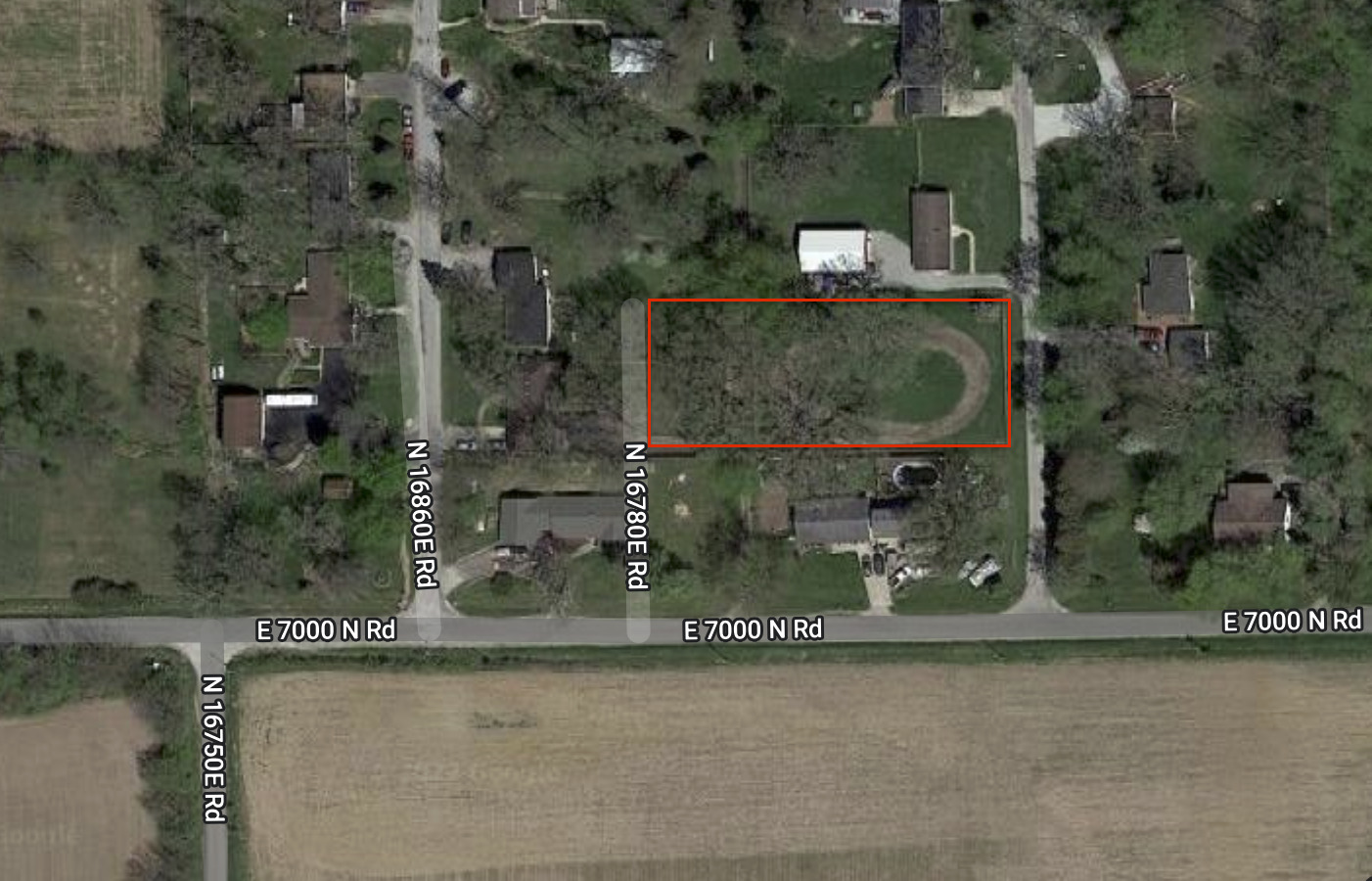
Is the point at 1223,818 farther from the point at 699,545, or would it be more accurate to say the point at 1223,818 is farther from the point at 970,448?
the point at 699,545

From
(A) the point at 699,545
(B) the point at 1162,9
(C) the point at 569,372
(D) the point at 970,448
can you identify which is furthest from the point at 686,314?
(B) the point at 1162,9

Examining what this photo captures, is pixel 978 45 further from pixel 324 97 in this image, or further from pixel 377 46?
pixel 324 97

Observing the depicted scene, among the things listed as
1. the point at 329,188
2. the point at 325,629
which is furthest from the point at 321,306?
the point at 325,629

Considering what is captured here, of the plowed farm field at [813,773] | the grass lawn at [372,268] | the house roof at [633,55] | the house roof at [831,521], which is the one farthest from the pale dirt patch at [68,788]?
the house roof at [633,55]

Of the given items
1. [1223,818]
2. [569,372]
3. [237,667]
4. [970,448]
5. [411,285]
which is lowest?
[1223,818]

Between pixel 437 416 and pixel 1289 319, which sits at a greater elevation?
pixel 1289 319

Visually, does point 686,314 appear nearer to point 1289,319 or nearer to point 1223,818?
point 1289,319
